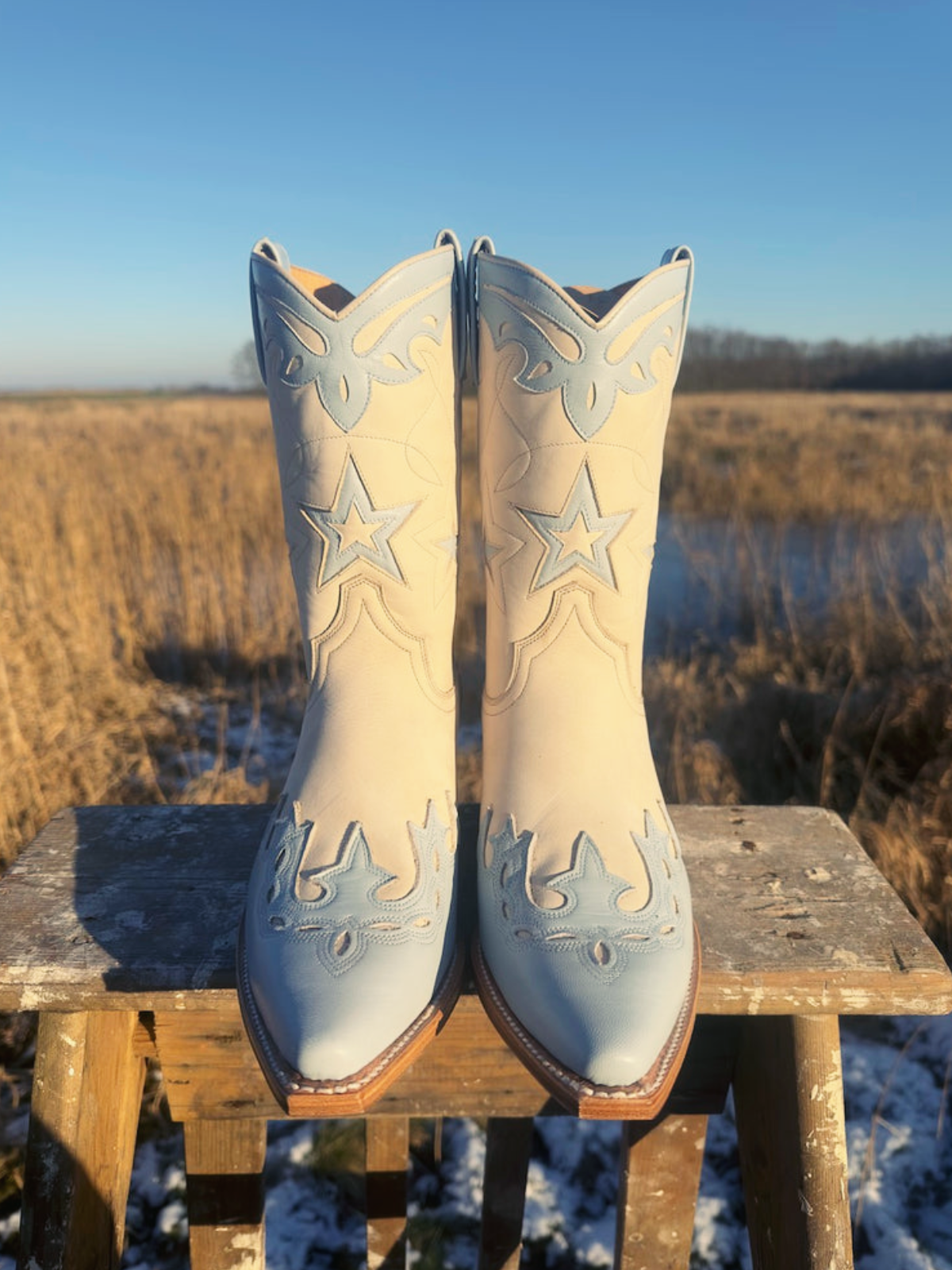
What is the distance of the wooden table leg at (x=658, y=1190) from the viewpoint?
102cm

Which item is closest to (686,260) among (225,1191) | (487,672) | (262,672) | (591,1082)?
(487,672)

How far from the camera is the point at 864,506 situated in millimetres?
6555

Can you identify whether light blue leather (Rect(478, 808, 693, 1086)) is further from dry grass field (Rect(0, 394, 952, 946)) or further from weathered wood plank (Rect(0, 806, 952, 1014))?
dry grass field (Rect(0, 394, 952, 946))

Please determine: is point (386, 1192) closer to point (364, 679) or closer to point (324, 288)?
point (364, 679)

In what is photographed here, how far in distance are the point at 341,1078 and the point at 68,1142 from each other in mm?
409

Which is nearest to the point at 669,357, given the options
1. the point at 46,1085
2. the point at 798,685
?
the point at 46,1085

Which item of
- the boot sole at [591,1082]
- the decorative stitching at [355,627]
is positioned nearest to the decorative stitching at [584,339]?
the decorative stitching at [355,627]

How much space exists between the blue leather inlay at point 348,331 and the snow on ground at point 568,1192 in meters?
1.39

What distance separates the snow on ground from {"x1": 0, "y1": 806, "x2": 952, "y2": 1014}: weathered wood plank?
793mm

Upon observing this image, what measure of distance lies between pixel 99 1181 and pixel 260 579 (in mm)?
3782

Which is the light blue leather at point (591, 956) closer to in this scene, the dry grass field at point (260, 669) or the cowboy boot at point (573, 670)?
the cowboy boot at point (573, 670)

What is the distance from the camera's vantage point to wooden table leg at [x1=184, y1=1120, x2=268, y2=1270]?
0.98m

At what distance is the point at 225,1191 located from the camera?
3.30ft

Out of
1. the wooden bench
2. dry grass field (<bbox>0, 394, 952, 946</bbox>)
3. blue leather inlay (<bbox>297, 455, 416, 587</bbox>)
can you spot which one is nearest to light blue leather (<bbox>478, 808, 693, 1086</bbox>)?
the wooden bench
